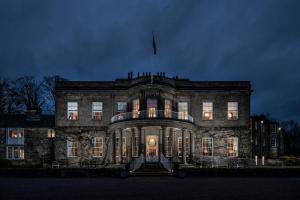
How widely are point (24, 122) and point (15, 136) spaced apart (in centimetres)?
182

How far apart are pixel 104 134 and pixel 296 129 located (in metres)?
86.1

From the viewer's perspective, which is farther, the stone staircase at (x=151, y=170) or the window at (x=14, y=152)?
the window at (x=14, y=152)

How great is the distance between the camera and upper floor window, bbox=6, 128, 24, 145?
4075cm

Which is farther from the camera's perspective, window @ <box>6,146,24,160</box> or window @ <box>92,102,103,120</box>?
window @ <box>6,146,24,160</box>

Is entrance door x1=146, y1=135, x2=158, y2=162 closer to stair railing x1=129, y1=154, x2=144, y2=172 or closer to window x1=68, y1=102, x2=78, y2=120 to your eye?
stair railing x1=129, y1=154, x2=144, y2=172

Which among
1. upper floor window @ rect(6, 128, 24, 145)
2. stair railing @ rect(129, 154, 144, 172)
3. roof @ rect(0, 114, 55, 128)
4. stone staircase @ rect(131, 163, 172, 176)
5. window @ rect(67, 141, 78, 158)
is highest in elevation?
roof @ rect(0, 114, 55, 128)

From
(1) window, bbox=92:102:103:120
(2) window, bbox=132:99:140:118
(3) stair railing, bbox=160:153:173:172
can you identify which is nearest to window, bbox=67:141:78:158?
(1) window, bbox=92:102:103:120

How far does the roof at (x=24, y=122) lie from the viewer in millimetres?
40781

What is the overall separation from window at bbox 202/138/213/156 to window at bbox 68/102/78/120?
13664 millimetres

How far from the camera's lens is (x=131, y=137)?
35.4 metres

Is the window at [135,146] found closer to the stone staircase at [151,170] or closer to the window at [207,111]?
the stone staircase at [151,170]

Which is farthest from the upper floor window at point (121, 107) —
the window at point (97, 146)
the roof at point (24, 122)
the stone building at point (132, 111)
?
the roof at point (24, 122)

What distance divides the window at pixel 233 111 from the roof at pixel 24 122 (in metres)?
19.2

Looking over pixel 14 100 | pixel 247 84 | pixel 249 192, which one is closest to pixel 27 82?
pixel 14 100
